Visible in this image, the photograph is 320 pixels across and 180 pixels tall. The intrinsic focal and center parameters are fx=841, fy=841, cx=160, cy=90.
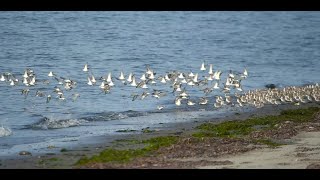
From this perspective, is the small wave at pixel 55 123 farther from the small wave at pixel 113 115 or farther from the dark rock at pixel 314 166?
the dark rock at pixel 314 166

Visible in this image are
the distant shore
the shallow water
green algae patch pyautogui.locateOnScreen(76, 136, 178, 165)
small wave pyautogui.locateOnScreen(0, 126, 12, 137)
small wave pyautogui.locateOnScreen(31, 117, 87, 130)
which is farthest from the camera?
the shallow water

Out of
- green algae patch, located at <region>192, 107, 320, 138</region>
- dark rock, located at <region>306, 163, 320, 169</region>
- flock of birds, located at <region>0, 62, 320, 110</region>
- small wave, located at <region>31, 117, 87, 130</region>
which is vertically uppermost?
flock of birds, located at <region>0, 62, 320, 110</region>

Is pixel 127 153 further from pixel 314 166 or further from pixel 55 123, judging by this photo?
pixel 55 123

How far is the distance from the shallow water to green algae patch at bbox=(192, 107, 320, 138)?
1902mm

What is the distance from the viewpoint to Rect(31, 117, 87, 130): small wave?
882 inches

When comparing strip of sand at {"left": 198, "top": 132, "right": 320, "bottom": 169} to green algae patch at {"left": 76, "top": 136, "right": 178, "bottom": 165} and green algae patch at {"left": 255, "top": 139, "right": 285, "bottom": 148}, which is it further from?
green algae patch at {"left": 76, "top": 136, "right": 178, "bottom": 165}

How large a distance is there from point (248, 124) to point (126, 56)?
2073 centimetres

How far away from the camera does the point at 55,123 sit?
2283 centimetres

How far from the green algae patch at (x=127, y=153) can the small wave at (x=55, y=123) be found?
3.73m

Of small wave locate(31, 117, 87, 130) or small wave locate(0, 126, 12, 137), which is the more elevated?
small wave locate(31, 117, 87, 130)

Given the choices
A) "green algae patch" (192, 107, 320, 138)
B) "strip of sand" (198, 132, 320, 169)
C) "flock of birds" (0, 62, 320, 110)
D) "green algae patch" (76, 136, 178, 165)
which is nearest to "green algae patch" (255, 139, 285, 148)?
"strip of sand" (198, 132, 320, 169)

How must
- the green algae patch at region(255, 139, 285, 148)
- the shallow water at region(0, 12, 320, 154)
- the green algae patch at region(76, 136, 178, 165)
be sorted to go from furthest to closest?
the shallow water at region(0, 12, 320, 154) → the green algae patch at region(255, 139, 285, 148) → the green algae patch at region(76, 136, 178, 165)

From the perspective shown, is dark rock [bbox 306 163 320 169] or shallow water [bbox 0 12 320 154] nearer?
dark rock [bbox 306 163 320 169]

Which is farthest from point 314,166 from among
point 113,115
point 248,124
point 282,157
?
point 113,115
